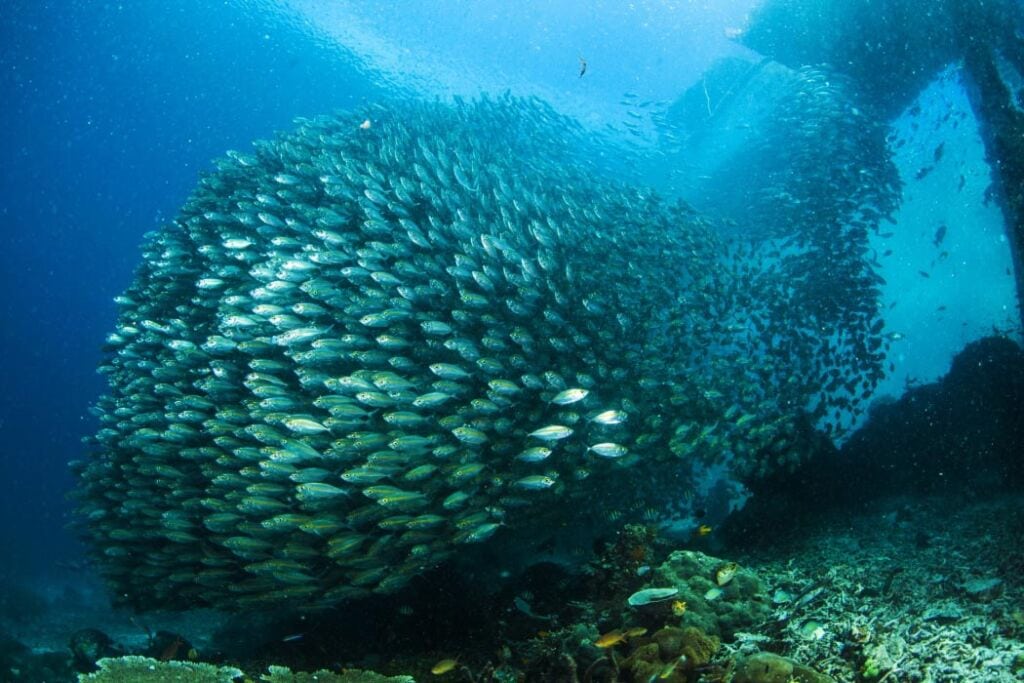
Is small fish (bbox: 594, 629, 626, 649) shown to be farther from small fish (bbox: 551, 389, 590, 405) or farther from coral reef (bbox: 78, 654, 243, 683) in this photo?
coral reef (bbox: 78, 654, 243, 683)

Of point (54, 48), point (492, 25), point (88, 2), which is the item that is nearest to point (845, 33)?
point (492, 25)

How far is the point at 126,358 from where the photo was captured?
10.0m

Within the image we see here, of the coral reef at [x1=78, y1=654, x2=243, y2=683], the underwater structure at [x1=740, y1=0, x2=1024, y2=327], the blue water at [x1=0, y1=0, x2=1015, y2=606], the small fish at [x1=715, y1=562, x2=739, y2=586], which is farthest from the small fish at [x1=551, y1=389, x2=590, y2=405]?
the blue water at [x1=0, y1=0, x2=1015, y2=606]

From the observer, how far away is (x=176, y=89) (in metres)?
48.2

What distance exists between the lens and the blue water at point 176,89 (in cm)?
3884

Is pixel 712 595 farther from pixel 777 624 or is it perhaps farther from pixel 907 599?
pixel 907 599

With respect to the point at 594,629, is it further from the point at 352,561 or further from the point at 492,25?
the point at 492,25

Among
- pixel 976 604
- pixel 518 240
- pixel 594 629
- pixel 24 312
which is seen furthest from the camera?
pixel 24 312

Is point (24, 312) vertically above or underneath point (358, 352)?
above

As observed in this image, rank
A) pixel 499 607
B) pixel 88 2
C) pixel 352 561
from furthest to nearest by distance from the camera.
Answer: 1. pixel 88 2
2. pixel 499 607
3. pixel 352 561

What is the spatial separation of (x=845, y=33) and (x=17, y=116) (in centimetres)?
6352

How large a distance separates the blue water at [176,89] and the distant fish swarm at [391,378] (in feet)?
78.1

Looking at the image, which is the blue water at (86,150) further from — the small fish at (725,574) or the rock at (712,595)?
the small fish at (725,574)

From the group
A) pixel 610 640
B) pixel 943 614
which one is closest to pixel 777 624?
pixel 943 614
